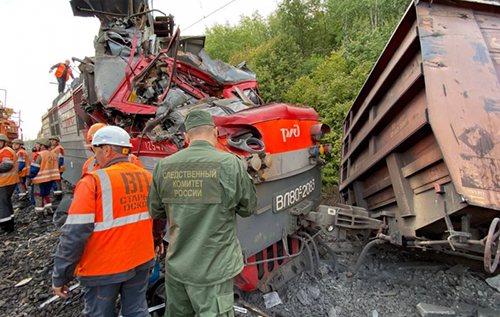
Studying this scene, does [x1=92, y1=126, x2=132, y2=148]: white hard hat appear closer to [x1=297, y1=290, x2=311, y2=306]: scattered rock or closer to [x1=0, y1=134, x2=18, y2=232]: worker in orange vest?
[x1=297, y1=290, x2=311, y2=306]: scattered rock

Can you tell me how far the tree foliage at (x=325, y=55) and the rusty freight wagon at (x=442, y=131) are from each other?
352 cm

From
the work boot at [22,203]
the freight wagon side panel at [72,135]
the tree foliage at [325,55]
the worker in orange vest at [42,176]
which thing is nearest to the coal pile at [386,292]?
the tree foliage at [325,55]

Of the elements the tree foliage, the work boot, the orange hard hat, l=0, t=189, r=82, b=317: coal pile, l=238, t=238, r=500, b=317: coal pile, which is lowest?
l=238, t=238, r=500, b=317: coal pile

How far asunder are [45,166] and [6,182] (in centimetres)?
106

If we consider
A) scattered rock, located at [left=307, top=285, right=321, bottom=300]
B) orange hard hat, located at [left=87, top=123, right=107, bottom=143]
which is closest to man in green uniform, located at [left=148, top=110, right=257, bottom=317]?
scattered rock, located at [left=307, top=285, right=321, bottom=300]

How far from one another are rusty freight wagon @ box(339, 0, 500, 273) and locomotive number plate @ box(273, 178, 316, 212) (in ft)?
2.28

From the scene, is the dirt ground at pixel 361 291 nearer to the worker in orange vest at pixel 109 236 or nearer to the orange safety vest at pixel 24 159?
the worker in orange vest at pixel 109 236

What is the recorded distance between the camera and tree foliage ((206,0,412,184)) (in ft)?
23.3

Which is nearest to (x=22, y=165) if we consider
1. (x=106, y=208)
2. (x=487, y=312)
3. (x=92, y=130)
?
(x=92, y=130)

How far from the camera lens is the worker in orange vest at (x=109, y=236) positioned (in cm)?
172

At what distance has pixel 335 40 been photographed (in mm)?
15102

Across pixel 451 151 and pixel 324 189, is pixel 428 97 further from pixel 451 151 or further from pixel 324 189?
pixel 324 189

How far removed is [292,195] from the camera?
292 centimetres

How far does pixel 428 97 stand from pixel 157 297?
2.73 m
